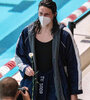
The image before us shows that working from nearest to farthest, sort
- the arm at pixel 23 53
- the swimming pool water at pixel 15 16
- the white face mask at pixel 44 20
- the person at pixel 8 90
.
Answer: the person at pixel 8 90 < the white face mask at pixel 44 20 < the arm at pixel 23 53 < the swimming pool water at pixel 15 16

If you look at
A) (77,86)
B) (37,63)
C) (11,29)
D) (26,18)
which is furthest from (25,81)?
(26,18)

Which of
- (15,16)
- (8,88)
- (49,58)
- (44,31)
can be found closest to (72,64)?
(49,58)

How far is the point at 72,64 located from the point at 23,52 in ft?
1.52

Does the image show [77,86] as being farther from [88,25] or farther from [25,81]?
[88,25]

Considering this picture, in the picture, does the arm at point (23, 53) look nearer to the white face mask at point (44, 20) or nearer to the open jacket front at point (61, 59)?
the open jacket front at point (61, 59)

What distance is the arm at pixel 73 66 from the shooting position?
351cm

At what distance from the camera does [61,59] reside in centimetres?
356

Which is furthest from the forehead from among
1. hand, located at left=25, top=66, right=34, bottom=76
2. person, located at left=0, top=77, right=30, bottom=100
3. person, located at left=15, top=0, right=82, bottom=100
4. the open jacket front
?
→ person, located at left=0, top=77, right=30, bottom=100

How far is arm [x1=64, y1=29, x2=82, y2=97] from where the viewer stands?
351 cm

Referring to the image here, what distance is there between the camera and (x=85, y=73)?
18.0ft

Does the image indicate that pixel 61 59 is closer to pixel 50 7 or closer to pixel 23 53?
pixel 23 53

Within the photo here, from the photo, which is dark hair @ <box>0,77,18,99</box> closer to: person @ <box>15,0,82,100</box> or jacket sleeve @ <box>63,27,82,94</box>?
person @ <box>15,0,82,100</box>

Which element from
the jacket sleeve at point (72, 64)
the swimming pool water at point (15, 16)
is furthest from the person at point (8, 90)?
the swimming pool water at point (15, 16)

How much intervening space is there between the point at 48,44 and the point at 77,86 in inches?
19.2
